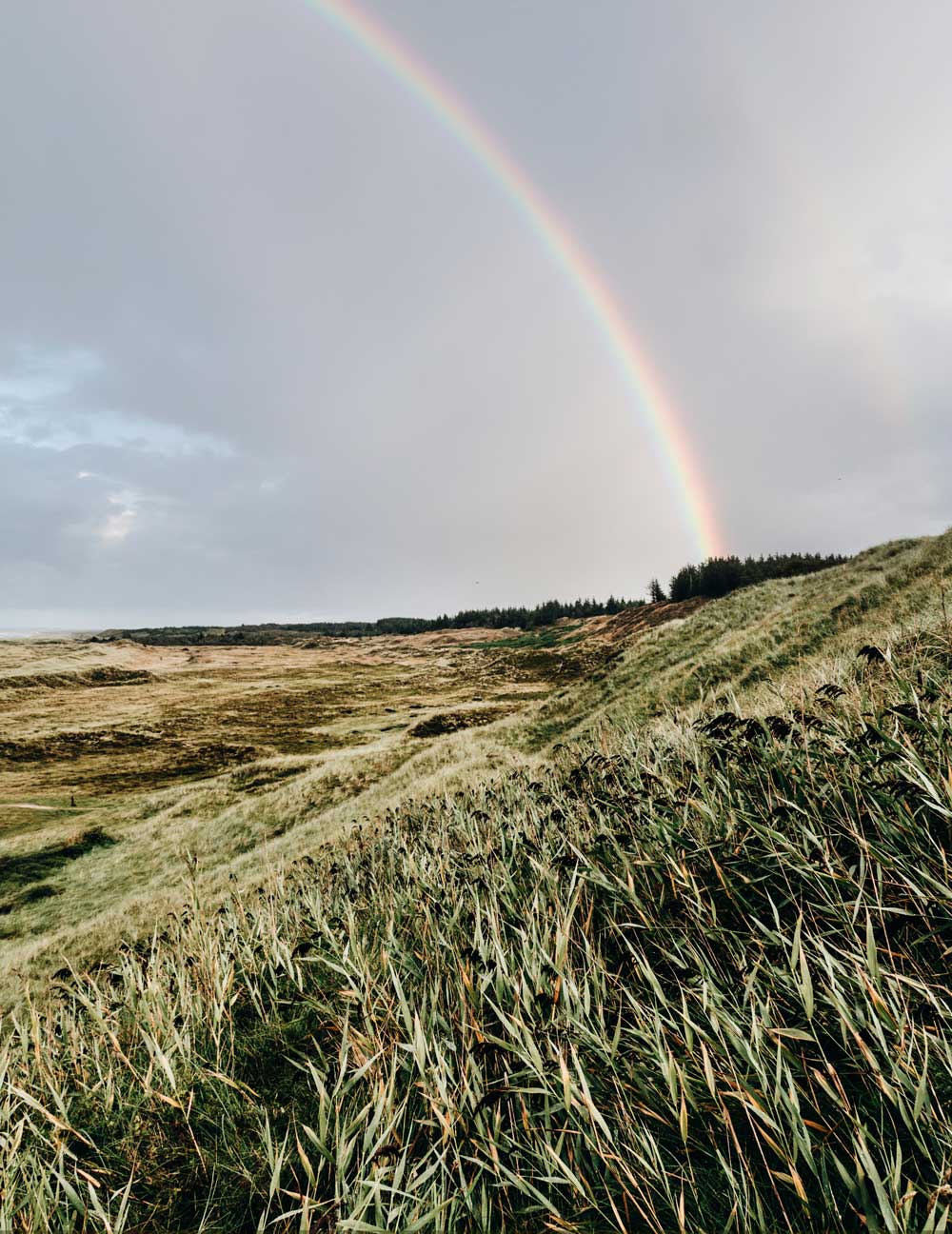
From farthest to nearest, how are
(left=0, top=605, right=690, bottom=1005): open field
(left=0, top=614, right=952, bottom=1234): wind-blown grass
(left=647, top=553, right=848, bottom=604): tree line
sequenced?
(left=647, top=553, right=848, bottom=604): tree line < (left=0, top=605, right=690, bottom=1005): open field < (left=0, top=614, right=952, bottom=1234): wind-blown grass

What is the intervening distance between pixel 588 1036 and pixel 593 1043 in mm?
120

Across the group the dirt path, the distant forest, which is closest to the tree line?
the distant forest

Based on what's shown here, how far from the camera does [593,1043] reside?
240 centimetres

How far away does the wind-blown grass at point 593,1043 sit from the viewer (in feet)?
5.91

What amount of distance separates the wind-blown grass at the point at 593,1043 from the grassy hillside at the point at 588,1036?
25 mm

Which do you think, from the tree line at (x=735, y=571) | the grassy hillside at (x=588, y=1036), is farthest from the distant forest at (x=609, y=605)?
the grassy hillside at (x=588, y=1036)

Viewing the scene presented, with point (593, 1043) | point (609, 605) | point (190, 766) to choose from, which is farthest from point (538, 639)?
point (593, 1043)

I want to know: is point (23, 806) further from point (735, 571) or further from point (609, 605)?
point (609, 605)

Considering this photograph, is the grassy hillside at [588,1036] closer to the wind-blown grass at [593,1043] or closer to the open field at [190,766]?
the wind-blown grass at [593,1043]

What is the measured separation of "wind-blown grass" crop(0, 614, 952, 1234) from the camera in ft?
5.91

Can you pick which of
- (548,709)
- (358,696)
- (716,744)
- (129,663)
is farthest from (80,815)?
(129,663)

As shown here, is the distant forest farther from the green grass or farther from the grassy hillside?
the grassy hillside

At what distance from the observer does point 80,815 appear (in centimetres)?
2589

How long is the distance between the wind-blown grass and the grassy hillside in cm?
2
